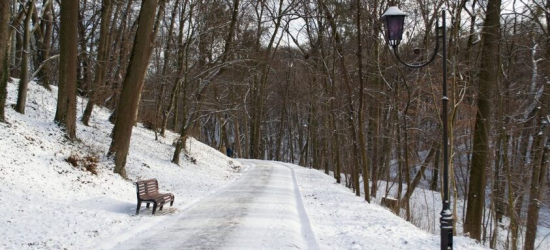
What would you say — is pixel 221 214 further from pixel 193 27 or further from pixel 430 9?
pixel 193 27

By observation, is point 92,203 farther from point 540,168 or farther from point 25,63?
point 540,168

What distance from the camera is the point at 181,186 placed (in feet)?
45.3

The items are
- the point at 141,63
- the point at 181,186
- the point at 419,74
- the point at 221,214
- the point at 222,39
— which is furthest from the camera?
the point at 222,39

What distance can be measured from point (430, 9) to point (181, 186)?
9.84m

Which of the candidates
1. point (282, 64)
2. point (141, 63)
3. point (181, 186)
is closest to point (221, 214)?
point (181, 186)

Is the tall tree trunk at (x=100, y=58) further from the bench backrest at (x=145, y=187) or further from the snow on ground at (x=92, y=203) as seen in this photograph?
the bench backrest at (x=145, y=187)

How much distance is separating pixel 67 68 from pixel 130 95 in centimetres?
226

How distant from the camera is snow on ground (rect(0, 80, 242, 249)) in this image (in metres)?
6.74

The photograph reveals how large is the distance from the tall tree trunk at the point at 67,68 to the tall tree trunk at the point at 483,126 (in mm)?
11616

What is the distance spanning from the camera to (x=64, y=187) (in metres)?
9.17

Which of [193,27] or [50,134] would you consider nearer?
[50,134]

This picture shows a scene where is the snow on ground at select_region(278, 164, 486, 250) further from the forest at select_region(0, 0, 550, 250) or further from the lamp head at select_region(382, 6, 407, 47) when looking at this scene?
the lamp head at select_region(382, 6, 407, 47)

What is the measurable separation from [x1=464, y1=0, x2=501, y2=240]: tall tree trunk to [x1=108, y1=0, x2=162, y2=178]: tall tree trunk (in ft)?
31.0

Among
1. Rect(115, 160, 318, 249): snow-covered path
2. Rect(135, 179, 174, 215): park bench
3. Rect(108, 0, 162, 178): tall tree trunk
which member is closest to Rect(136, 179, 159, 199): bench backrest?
Rect(135, 179, 174, 215): park bench
